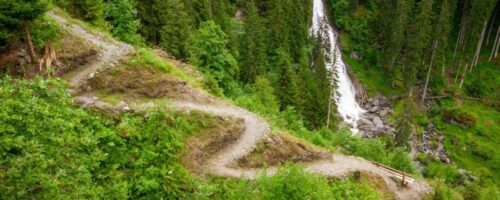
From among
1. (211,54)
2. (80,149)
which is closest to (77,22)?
(211,54)

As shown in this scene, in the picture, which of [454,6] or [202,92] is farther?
[454,6]

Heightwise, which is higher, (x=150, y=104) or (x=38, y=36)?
(x=38, y=36)

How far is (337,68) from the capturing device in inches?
2618

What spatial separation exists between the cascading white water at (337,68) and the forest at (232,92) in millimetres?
1200

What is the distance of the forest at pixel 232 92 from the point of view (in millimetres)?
12539

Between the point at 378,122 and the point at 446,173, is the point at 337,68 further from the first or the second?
the point at 446,173

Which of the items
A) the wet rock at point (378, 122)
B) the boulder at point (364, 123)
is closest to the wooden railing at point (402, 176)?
the boulder at point (364, 123)

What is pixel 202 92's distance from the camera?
2194 centimetres

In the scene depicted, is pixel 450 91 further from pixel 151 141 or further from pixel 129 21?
pixel 151 141

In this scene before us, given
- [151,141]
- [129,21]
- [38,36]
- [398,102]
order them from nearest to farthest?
[151,141], [38,36], [129,21], [398,102]

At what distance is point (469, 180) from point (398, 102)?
18.1m

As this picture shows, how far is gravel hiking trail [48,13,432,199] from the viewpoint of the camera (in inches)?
705

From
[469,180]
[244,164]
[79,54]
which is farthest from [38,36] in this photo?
[469,180]

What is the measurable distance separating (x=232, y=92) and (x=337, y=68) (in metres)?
38.2
